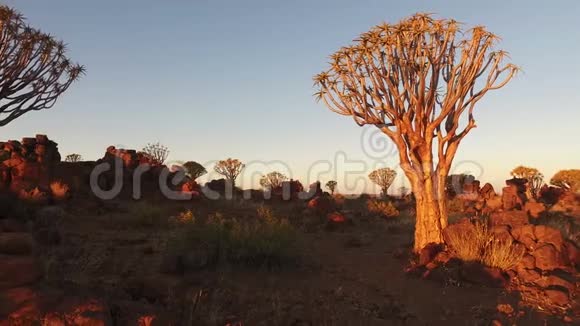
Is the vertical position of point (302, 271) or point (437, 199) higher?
point (437, 199)

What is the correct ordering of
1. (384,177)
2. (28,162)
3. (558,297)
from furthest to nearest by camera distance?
(384,177), (28,162), (558,297)

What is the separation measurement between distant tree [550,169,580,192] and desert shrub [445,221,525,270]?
26120 mm

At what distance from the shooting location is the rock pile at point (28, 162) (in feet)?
59.0

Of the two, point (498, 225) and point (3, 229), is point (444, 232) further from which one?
point (3, 229)

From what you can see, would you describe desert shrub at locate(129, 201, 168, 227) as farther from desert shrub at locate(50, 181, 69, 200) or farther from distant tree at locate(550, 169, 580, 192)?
distant tree at locate(550, 169, 580, 192)

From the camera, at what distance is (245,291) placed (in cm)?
628

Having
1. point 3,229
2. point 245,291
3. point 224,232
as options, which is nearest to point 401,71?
point 224,232

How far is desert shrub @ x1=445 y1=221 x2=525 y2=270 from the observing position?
23.9 ft

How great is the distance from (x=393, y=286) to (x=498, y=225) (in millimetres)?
3008

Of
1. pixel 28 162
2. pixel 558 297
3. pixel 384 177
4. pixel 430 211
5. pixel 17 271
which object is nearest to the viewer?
pixel 17 271

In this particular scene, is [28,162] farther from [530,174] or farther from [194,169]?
[530,174]

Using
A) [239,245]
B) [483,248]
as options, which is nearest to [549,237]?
[483,248]

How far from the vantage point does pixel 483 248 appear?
25.3ft

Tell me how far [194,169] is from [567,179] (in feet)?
85.9
